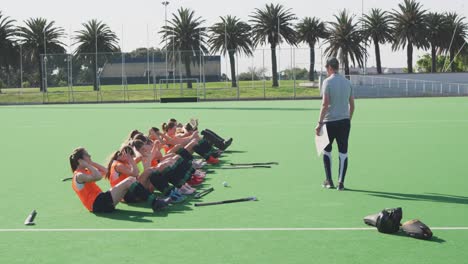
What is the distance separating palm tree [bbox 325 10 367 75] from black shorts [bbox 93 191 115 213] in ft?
244

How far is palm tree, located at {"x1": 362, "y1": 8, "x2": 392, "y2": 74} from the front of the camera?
268ft

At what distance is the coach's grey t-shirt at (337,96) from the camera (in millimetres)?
10195

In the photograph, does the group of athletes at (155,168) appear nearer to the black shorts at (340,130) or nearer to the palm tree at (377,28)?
the black shorts at (340,130)

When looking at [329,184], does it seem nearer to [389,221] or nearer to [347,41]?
[389,221]

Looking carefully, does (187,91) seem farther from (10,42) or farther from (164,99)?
(10,42)

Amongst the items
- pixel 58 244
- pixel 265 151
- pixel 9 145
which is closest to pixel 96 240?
pixel 58 244

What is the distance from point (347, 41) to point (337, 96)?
73.1 metres

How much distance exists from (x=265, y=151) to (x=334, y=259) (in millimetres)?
9887

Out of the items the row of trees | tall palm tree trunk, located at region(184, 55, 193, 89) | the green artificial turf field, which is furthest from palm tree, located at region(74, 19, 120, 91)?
the green artificial turf field

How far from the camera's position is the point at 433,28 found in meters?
83.9

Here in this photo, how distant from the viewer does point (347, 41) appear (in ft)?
268

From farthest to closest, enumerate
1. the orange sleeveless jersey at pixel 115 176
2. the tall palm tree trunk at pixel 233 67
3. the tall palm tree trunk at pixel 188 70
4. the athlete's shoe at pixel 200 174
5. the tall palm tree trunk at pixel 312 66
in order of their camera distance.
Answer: the tall palm tree trunk at pixel 233 67
the tall palm tree trunk at pixel 188 70
the tall palm tree trunk at pixel 312 66
the athlete's shoe at pixel 200 174
the orange sleeveless jersey at pixel 115 176

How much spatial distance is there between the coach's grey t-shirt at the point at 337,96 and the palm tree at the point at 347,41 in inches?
2846

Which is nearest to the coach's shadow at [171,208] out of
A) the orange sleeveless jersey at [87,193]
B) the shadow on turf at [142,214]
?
the shadow on turf at [142,214]
